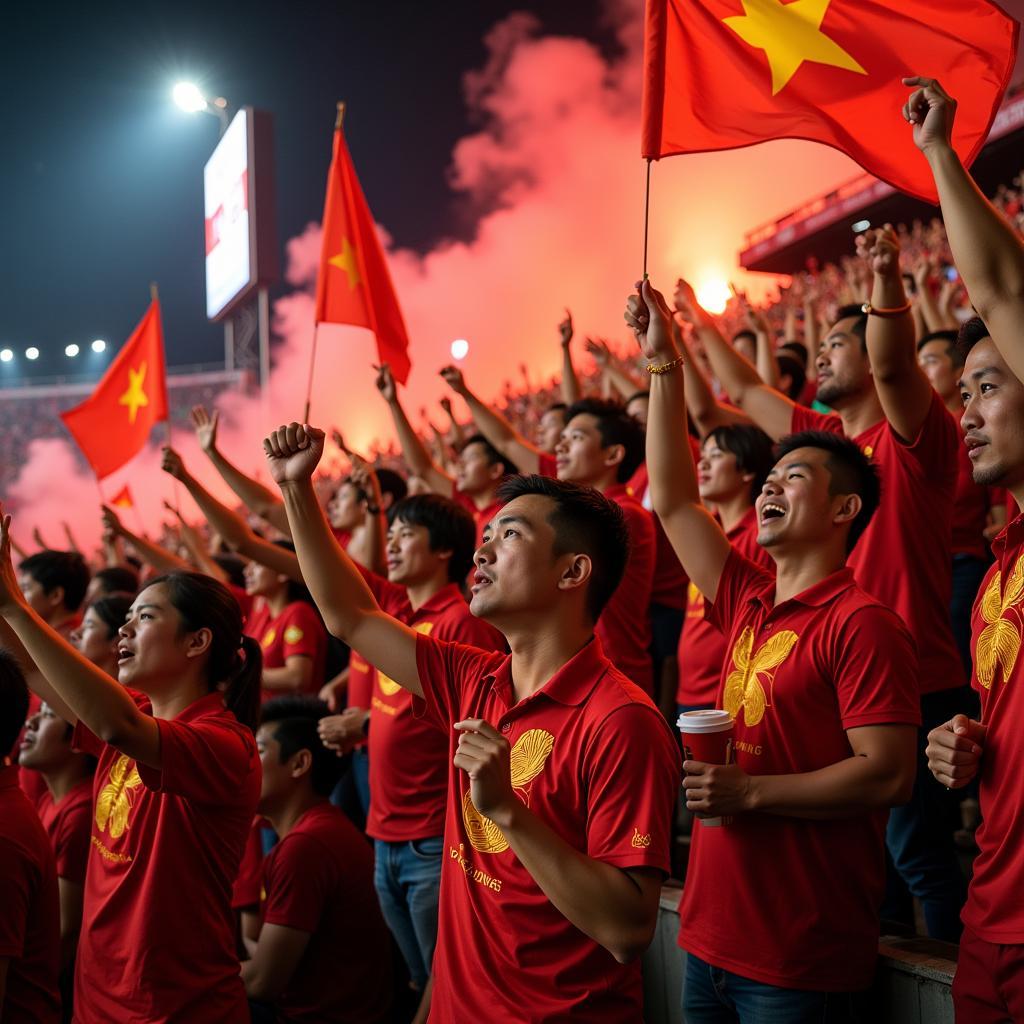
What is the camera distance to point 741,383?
3.26 metres

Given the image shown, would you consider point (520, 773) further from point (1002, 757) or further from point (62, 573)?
point (62, 573)

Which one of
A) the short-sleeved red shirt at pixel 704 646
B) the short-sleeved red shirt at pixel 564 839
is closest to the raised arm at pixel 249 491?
the short-sleeved red shirt at pixel 704 646

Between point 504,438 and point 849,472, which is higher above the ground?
point 504,438

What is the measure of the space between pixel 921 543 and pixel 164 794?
1.71 metres

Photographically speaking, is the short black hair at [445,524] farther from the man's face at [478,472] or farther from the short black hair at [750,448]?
the man's face at [478,472]

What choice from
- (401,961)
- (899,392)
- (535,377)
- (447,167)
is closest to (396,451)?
(535,377)

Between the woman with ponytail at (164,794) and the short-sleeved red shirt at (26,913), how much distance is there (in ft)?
0.33

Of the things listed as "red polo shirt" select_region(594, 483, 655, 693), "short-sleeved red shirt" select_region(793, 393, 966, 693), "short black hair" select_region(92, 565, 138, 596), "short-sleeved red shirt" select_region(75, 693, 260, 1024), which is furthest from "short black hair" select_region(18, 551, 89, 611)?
"short-sleeved red shirt" select_region(793, 393, 966, 693)

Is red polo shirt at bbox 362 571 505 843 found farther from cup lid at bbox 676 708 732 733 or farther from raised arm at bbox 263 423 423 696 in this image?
cup lid at bbox 676 708 732 733

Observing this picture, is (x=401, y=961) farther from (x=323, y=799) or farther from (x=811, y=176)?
(x=811, y=176)

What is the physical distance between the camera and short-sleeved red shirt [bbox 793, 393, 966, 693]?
8.20ft

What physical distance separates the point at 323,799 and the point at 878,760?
5.27 ft

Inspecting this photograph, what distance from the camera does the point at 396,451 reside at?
12164 millimetres

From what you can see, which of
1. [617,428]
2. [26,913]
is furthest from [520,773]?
[617,428]
